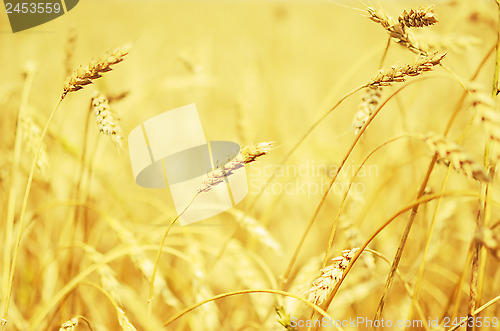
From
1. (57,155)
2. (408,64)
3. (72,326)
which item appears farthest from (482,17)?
(57,155)

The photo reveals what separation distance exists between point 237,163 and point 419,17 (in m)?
0.31

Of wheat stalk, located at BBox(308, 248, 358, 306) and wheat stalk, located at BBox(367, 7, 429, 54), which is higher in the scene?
wheat stalk, located at BBox(367, 7, 429, 54)

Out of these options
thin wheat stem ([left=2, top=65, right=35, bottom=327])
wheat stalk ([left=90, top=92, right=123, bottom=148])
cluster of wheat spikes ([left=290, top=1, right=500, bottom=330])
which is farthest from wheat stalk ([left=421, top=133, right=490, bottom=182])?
thin wheat stem ([left=2, top=65, right=35, bottom=327])

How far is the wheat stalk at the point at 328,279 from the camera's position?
413 mm

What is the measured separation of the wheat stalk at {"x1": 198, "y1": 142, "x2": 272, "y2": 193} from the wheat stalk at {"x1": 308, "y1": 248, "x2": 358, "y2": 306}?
166mm

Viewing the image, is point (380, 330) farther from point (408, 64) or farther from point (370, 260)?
point (408, 64)

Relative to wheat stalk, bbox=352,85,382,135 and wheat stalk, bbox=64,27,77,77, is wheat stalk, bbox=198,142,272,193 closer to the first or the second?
wheat stalk, bbox=352,85,382,135

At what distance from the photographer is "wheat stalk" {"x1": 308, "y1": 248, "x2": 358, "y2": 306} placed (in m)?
0.41

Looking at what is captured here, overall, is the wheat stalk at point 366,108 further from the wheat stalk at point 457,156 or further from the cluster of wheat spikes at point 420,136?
the wheat stalk at point 457,156

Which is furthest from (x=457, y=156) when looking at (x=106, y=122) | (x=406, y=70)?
(x=106, y=122)

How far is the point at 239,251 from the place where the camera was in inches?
31.3

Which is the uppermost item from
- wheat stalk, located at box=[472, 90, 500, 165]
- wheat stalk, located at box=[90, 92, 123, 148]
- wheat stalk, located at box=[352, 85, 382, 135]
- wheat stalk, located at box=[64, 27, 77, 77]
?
wheat stalk, located at box=[64, 27, 77, 77]

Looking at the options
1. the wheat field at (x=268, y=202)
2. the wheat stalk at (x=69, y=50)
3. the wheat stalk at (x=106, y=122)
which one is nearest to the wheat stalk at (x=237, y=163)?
the wheat field at (x=268, y=202)

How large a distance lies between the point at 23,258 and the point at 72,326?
794 mm
